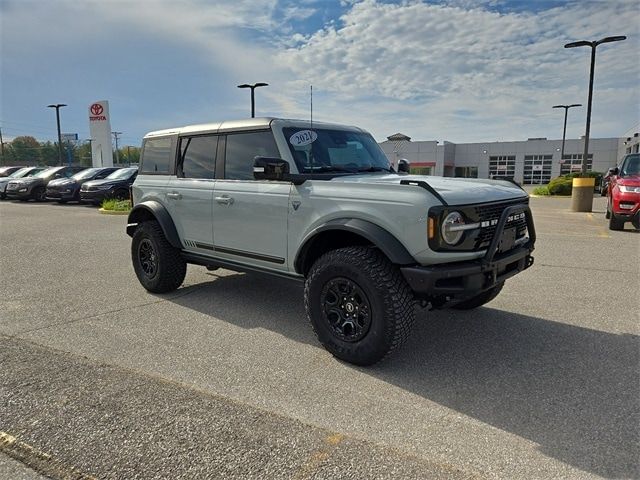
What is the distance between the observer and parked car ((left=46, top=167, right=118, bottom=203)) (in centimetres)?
1903

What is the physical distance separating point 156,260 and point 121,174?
1475 cm

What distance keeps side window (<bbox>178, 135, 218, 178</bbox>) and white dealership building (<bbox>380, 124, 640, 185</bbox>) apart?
48.2m

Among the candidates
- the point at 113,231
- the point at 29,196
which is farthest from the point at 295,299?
the point at 29,196

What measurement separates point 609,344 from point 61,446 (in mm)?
4169

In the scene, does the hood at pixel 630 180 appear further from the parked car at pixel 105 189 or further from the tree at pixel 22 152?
the tree at pixel 22 152

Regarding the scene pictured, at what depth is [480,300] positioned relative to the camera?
4.52m

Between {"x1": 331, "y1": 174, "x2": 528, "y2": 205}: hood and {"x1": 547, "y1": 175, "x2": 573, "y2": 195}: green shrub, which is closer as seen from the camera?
{"x1": 331, "y1": 174, "x2": 528, "y2": 205}: hood

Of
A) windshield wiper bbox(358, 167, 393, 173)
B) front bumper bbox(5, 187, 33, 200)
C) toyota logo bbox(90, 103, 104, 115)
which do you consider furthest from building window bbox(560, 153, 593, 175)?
windshield wiper bbox(358, 167, 393, 173)

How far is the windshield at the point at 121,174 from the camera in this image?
59.7ft

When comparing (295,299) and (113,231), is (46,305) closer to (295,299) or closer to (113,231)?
(295,299)

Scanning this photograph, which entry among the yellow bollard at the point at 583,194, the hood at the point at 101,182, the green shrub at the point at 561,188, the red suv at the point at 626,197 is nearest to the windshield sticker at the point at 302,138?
the red suv at the point at 626,197

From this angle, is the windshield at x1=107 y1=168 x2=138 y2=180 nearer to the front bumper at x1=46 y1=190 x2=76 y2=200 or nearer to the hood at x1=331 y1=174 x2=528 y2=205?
the front bumper at x1=46 y1=190 x2=76 y2=200

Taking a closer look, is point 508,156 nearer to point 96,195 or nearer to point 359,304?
point 96,195

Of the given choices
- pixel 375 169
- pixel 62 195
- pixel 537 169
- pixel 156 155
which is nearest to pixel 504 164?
pixel 537 169
